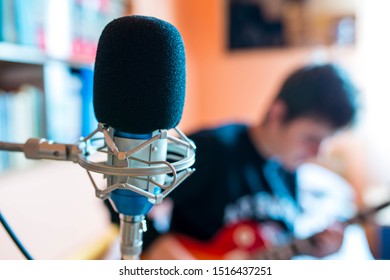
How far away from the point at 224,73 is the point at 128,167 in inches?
85.9

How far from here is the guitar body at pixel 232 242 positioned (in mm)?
1036

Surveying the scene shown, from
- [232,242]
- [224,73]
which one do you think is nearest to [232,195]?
[232,242]

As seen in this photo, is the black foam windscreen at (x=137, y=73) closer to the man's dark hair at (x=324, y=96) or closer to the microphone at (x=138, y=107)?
the microphone at (x=138, y=107)

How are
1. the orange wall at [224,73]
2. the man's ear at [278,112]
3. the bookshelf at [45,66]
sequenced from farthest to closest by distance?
the orange wall at [224,73] < the man's ear at [278,112] < the bookshelf at [45,66]

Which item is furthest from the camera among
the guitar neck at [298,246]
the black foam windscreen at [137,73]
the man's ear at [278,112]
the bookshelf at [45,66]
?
the man's ear at [278,112]

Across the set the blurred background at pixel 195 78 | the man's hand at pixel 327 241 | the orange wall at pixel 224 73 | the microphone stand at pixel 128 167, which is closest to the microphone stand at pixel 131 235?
the microphone stand at pixel 128 167

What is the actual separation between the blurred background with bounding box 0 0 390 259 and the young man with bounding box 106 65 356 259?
0.47 feet

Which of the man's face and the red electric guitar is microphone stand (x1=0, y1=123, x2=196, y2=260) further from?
the man's face

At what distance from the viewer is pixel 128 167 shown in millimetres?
296

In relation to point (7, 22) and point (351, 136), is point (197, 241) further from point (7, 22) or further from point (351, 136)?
point (351, 136)

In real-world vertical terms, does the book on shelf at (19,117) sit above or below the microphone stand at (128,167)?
below

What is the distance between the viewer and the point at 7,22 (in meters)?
1.00
